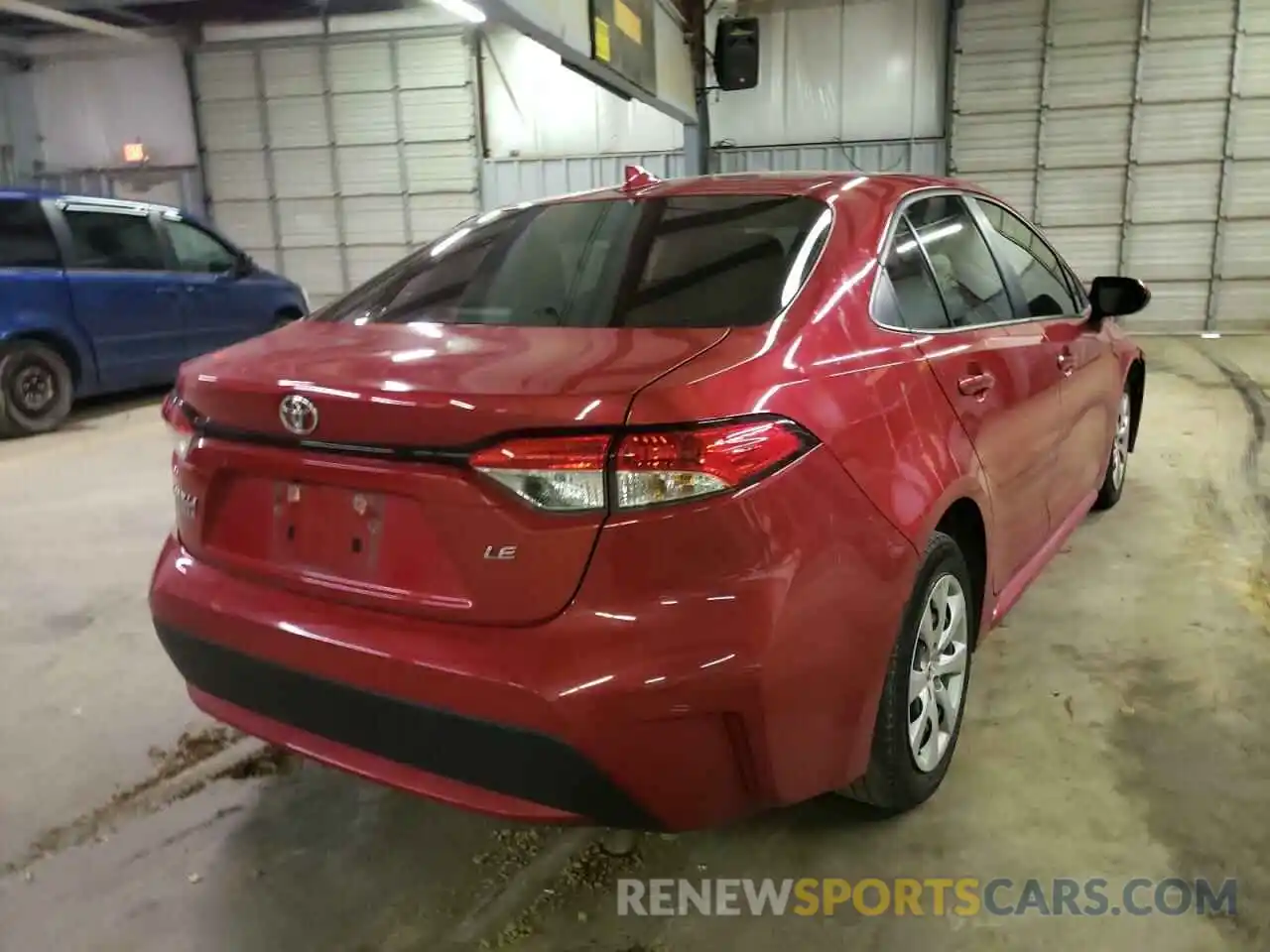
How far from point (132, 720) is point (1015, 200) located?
40.4 ft

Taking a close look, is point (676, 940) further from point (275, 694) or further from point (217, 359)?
point (217, 359)

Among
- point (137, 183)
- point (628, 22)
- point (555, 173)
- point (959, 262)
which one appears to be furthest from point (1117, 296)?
point (137, 183)

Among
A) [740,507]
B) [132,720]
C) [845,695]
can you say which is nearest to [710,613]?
[740,507]

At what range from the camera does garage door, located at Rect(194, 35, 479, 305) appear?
44.8 feet

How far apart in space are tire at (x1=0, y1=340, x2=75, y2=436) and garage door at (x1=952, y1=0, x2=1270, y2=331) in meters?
10.4

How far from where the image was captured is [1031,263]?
3062mm

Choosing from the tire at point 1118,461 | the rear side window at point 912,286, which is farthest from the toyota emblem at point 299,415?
the tire at point 1118,461

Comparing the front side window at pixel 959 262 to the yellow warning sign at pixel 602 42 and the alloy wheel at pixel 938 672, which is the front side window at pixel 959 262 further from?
the yellow warning sign at pixel 602 42

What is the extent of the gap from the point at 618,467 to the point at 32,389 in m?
6.59

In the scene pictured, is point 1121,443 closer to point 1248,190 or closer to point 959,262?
point 959,262

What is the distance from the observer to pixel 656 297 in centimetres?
190

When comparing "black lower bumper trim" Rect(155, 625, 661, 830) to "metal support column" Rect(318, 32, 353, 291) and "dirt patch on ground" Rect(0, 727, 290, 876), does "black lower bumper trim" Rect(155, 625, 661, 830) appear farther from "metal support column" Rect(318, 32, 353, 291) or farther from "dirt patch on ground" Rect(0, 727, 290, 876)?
"metal support column" Rect(318, 32, 353, 291)

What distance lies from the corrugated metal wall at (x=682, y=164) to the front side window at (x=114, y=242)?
554cm

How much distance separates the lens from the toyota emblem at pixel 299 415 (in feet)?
5.27
